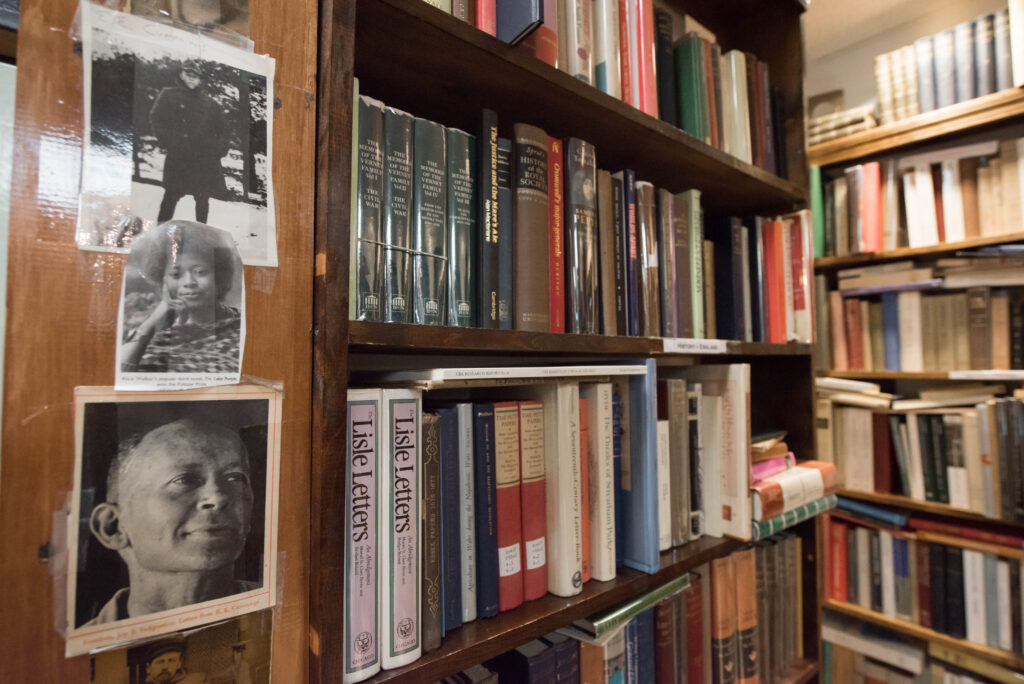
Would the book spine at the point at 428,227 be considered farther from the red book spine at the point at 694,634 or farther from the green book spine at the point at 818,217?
the green book spine at the point at 818,217

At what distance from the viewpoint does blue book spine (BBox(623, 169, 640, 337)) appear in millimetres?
797

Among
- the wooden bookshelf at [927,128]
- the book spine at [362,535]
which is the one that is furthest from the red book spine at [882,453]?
the book spine at [362,535]

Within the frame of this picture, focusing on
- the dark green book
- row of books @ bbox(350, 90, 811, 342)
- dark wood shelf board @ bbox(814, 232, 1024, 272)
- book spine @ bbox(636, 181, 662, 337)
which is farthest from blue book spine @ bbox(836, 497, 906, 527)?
the dark green book

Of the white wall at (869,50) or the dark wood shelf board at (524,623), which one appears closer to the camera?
the dark wood shelf board at (524,623)

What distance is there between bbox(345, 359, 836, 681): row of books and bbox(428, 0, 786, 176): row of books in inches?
18.0

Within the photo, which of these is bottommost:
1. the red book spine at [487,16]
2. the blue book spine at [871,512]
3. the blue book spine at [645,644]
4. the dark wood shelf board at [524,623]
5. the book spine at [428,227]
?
the blue book spine at [871,512]

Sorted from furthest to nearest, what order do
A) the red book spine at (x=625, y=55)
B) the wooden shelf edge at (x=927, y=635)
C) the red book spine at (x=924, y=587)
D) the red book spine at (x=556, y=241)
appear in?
the red book spine at (x=924, y=587), the wooden shelf edge at (x=927, y=635), the red book spine at (x=625, y=55), the red book spine at (x=556, y=241)

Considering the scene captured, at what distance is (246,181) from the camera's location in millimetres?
449

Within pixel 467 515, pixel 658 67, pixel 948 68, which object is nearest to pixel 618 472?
pixel 467 515

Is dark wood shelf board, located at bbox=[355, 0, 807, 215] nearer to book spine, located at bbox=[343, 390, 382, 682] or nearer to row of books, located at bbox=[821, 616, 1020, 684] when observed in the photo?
book spine, located at bbox=[343, 390, 382, 682]

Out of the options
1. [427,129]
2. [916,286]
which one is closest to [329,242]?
[427,129]

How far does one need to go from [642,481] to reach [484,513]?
0.29 meters

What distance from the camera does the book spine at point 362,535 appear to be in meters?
0.49

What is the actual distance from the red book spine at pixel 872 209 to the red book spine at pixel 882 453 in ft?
1.83
